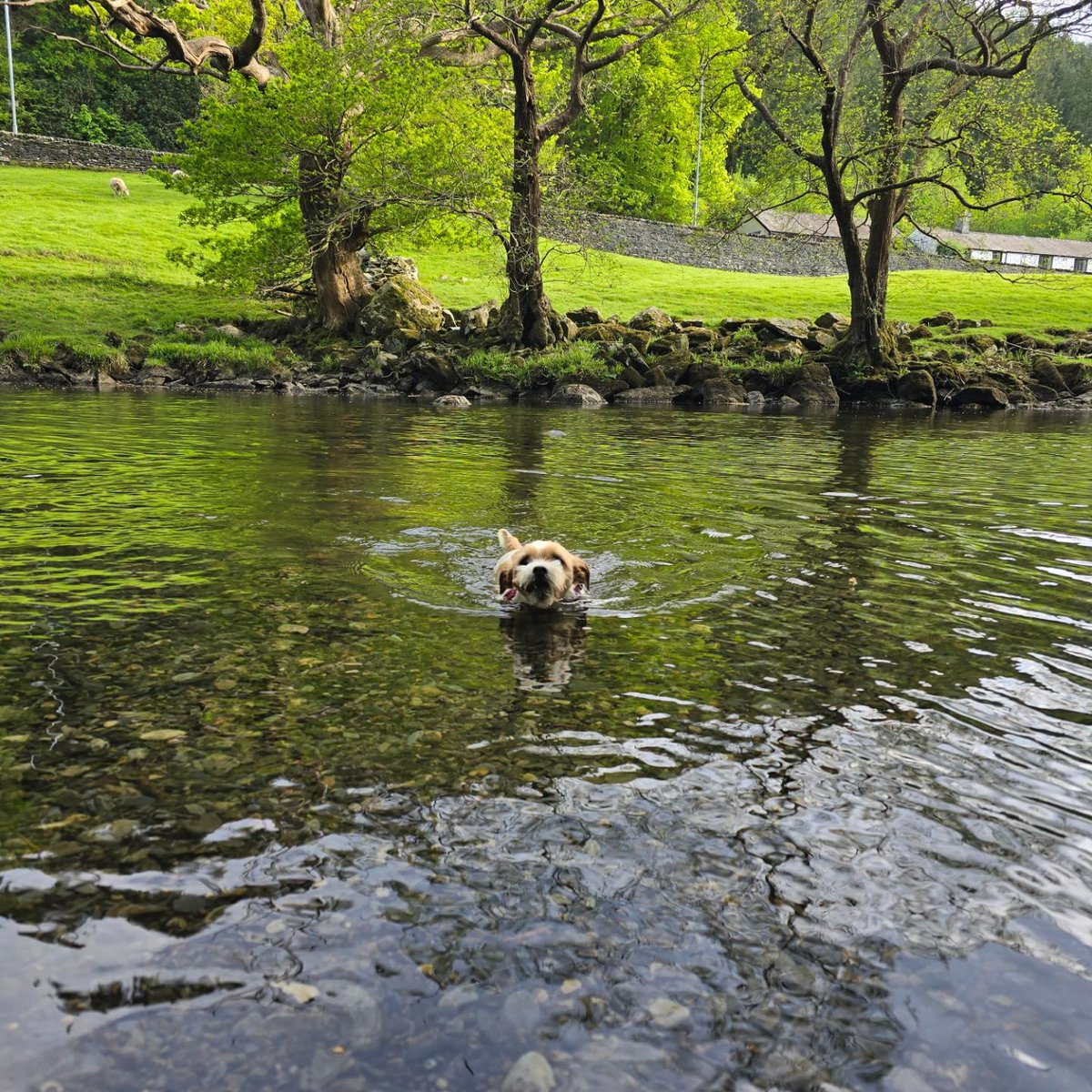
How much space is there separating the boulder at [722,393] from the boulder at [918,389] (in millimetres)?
4837

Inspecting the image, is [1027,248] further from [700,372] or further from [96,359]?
[96,359]

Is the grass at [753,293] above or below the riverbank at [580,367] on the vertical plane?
above

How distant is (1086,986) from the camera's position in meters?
3.24

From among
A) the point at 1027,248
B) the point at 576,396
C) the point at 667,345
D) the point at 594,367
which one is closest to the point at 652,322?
the point at 667,345

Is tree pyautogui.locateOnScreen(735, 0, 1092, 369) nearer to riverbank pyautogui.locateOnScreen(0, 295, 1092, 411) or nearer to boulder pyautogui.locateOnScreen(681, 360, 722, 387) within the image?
riverbank pyautogui.locateOnScreen(0, 295, 1092, 411)

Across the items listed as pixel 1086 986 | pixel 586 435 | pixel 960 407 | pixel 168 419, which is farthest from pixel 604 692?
pixel 960 407

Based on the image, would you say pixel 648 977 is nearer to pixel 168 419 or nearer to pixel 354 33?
pixel 168 419

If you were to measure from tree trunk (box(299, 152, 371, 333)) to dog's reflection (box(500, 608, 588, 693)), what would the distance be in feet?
85.5

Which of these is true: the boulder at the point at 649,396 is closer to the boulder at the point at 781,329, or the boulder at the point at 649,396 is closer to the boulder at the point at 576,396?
the boulder at the point at 576,396

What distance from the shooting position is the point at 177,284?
40.4 meters

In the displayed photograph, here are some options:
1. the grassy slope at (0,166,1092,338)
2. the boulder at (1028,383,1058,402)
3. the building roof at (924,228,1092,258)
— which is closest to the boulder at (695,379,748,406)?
the grassy slope at (0,166,1092,338)

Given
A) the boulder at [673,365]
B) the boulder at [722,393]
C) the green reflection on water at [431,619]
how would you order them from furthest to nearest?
the boulder at [673,365], the boulder at [722,393], the green reflection on water at [431,619]

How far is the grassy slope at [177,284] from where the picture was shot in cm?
3531

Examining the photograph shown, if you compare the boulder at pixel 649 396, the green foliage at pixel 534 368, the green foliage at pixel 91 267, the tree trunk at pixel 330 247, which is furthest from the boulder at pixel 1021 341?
the green foliage at pixel 91 267
